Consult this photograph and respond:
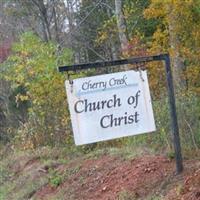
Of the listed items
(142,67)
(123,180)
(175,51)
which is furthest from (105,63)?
(175,51)

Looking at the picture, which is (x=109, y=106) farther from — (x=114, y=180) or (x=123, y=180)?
(x=114, y=180)

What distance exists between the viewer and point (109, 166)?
8.80 metres

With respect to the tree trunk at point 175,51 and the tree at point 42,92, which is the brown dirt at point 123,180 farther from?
the tree trunk at point 175,51

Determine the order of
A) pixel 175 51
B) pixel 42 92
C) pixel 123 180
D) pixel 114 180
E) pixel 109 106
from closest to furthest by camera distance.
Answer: pixel 109 106, pixel 123 180, pixel 114 180, pixel 42 92, pixel 175 51

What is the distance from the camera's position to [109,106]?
7195mm

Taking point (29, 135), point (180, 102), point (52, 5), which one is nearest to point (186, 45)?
point (29, 135)

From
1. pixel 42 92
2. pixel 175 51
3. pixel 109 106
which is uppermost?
pixel 175 51

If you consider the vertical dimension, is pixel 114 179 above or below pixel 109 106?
below

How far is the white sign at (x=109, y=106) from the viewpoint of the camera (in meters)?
7.12

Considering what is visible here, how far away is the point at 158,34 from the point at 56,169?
7.36 meters

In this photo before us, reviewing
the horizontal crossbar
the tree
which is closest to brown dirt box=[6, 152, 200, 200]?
the horizontal crossbar

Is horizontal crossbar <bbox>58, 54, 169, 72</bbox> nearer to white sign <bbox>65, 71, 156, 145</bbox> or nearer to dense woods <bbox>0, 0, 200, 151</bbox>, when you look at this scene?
white sign <bbox>65, 71, 156, 145</bbox>

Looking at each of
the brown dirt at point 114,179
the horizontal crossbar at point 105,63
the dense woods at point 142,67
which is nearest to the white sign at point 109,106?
the horizontal crossbar at point 105,63

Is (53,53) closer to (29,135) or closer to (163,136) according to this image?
(29,135)
